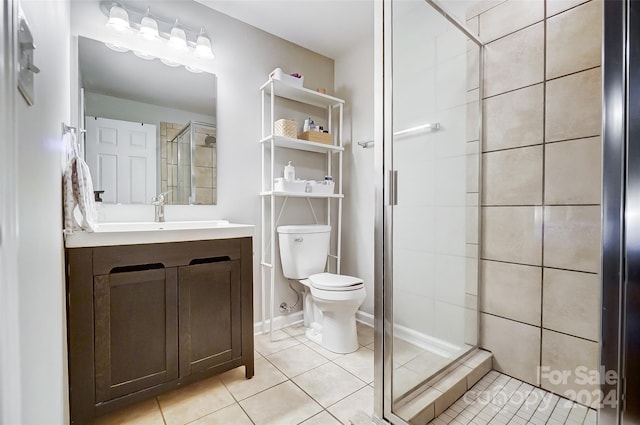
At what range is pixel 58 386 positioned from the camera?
967 millimetres

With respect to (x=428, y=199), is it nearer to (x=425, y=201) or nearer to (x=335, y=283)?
(x=425, y=201)

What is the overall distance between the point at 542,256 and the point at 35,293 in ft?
6.47

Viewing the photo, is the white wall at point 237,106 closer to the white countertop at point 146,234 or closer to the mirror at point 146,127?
the mirror at point 146,127

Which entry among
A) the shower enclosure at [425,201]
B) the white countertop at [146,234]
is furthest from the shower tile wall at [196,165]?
the shower enclosure at [425,201]

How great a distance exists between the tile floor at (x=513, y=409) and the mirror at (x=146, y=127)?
187 centimetres

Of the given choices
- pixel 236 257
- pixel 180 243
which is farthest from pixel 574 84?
pixel 180 243

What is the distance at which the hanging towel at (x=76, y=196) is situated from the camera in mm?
1181

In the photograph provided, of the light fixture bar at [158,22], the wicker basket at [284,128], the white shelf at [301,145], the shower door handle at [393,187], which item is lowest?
the shower door handle at [393,187]

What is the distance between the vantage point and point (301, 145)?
241 centimetres

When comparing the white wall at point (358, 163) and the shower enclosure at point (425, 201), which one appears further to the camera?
the white wall at point (358, 163)

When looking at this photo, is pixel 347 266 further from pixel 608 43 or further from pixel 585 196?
pixel 608 43

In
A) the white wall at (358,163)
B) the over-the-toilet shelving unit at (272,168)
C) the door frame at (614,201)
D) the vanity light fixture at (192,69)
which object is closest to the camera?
A: the door frame at (614,201)

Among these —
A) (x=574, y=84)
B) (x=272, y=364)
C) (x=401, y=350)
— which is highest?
(x=574, y=84)

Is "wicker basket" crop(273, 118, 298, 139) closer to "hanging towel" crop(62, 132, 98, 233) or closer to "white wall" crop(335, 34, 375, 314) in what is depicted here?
"white wall" crop(335, 34, 375, 314)
